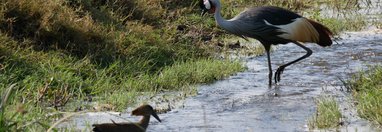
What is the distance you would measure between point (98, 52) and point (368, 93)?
348 cm

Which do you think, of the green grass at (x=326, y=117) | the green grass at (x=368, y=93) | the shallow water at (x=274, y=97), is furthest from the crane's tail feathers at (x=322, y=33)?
the green grass at (x=326, y=117)

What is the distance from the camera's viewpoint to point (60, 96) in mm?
7629

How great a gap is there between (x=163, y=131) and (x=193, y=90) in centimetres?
172

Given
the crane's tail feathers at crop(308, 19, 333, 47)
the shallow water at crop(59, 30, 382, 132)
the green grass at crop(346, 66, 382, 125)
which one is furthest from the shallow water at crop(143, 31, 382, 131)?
the crane's tail feathers at crop(308, 19, 333, 47)

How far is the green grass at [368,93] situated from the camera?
6.93m

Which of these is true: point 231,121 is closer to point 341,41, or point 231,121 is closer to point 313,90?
point 313,90

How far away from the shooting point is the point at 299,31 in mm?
9570

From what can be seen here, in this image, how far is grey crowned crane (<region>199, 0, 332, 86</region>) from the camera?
369 inches

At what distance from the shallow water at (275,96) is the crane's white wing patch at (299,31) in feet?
1.51

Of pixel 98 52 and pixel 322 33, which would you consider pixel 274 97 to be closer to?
pixel 322 33

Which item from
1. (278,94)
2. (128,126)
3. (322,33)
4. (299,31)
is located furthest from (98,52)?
(128,126)

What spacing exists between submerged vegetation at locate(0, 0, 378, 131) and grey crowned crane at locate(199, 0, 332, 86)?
1.85 ft

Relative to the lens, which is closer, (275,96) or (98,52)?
(275,96)

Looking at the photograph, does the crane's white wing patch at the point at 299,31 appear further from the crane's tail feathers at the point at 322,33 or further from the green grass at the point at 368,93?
the green grass at the point at 368,93
